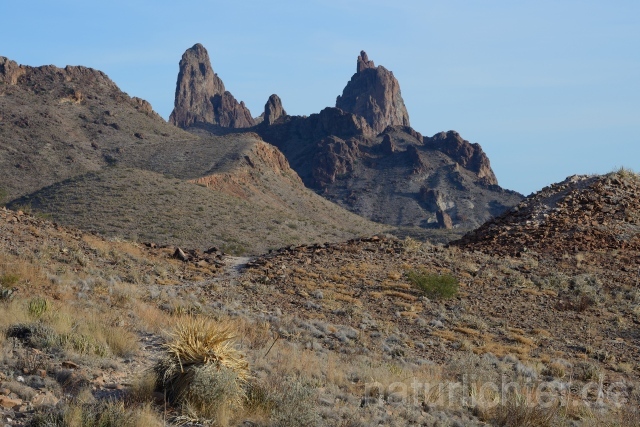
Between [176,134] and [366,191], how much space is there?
3901 cm

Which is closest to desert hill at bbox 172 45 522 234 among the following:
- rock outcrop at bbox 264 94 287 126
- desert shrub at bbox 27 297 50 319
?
rock outcrop at bbox 264 94 287 126

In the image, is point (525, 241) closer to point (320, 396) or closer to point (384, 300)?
point (384, 300)

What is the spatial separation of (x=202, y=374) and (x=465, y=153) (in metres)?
136

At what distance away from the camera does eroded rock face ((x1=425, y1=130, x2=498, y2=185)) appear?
457 ft

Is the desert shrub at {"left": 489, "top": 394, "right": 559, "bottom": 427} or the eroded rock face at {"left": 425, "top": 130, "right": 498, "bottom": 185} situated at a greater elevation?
the eroded rock face at {"left": 425, "top": 130, "right": 498, "bottom": 185}

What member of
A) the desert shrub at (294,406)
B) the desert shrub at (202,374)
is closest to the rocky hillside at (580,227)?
the desert shrub at (294,406)

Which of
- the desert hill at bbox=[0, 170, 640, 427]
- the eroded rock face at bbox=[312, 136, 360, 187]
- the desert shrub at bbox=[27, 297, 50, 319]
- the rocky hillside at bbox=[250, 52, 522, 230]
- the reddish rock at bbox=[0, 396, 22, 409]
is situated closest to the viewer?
the reddish rock at bbox=[0, 396, 22, 409]

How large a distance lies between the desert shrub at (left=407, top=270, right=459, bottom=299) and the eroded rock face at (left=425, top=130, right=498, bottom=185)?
12059 centimetres

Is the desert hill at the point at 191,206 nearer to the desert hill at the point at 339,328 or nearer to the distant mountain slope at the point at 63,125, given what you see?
the distant mountain slope at the point at 63,125

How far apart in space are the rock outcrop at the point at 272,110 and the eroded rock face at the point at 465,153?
48772 millimetres

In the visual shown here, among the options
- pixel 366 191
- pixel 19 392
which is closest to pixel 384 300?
pixel 19 392

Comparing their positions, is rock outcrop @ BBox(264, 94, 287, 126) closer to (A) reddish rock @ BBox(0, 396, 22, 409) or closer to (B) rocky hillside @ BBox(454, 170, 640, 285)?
(B) rocky hillside @ BBox(454, 170, 640, 285)

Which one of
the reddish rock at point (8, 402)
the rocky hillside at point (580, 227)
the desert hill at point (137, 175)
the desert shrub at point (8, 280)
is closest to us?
the reddish rock at point (8, 402)

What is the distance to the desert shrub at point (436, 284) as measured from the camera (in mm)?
19766
